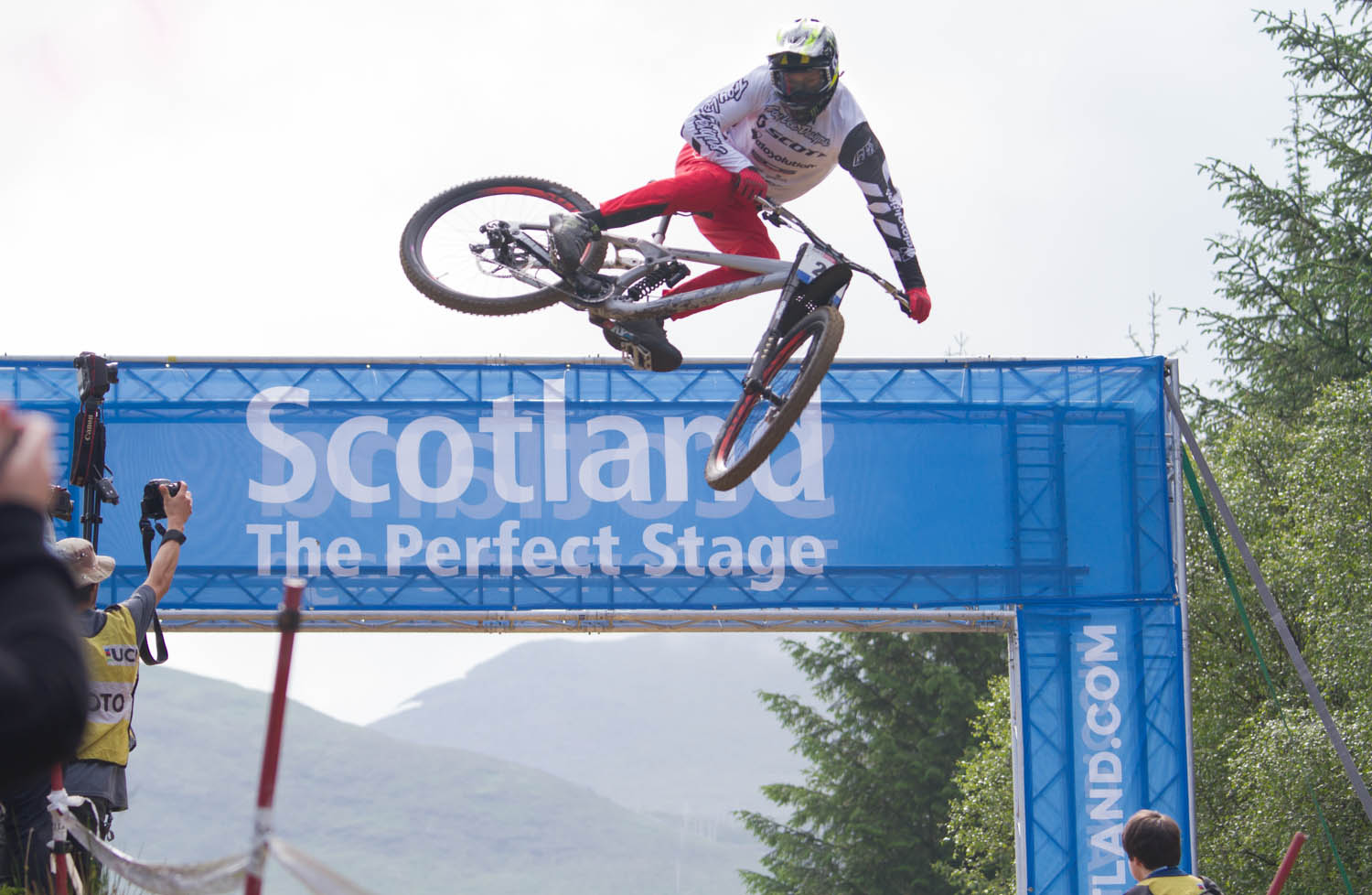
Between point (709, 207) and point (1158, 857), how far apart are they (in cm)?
312

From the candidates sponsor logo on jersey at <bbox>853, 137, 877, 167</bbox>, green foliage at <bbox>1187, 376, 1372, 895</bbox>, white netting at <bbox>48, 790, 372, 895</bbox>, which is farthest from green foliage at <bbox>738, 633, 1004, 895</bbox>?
white netting at <bbox>48, 790, 372, 895</bbox>

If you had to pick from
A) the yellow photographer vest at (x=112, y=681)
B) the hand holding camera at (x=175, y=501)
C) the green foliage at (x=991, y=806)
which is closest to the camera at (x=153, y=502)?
the hand holding camera at (x=175, y=501)

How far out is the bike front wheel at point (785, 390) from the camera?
5.98 metres

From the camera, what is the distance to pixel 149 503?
6121mm

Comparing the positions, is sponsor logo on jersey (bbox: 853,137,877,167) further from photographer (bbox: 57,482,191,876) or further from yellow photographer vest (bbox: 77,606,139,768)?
yellow photographer vest (bbox: 77,606,139,768)

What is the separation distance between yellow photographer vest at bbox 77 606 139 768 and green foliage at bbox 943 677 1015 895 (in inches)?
667

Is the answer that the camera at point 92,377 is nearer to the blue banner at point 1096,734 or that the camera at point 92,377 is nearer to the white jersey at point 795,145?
the white jersey at point 795,145

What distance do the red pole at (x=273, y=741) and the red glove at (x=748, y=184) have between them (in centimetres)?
350

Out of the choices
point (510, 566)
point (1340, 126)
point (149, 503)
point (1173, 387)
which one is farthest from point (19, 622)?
point (1340, 126)

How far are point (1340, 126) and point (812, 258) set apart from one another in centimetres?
2203

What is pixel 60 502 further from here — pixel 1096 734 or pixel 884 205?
pixel 1096 734

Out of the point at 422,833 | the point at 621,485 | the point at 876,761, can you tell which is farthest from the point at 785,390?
the point at 422,833

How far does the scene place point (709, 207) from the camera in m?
6.34

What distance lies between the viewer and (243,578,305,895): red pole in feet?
10.2
